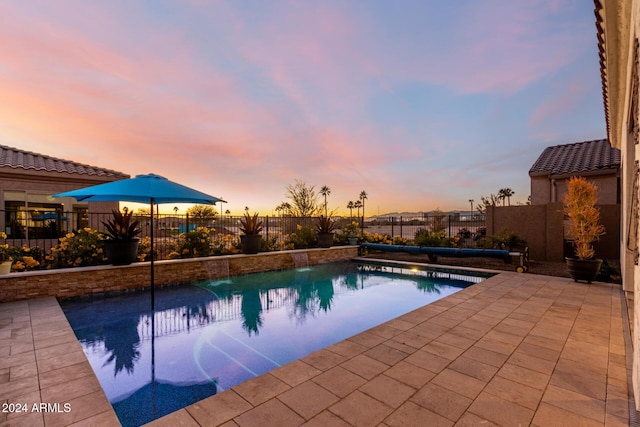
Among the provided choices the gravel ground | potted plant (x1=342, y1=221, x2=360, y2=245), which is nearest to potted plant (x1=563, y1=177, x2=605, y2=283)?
the gravel ground

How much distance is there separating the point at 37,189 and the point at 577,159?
23213 mm

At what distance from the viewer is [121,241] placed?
21.7 feet

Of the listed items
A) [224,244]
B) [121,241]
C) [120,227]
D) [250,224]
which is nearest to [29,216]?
[120,227]

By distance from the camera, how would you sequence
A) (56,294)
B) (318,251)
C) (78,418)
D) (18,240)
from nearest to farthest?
1. (78,418)
2. (56,294)
3. (18,240)
4. (318,251)

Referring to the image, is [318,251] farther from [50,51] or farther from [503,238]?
[50,51]

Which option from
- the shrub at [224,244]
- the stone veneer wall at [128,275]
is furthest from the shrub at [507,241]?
the shrub at [224,244]

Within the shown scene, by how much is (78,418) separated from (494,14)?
35.0 feet

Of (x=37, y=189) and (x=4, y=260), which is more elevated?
(x=37, y=189)

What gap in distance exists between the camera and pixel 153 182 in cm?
513

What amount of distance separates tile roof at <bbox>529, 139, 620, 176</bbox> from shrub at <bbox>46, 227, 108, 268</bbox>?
1756 cm

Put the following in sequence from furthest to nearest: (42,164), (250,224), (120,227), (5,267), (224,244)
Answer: (42,164) → (224,244) → (250,224) → (120,227) → (5,267)

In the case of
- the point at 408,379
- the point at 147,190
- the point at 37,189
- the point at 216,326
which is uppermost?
the point at 37,189

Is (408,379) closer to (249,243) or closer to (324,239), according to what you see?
(249,243)

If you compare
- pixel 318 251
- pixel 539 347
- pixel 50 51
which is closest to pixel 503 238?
pixel 318 251
